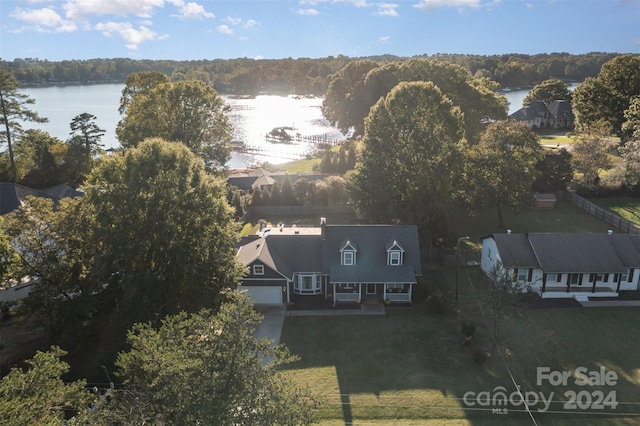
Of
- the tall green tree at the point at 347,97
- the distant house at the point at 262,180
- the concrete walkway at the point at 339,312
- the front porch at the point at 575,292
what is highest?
the tall green tree at the point at 347,97

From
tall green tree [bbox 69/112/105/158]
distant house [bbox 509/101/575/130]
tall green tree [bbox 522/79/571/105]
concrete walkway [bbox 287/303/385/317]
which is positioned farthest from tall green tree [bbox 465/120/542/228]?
tall green tree [bbox 522/79/571/105]

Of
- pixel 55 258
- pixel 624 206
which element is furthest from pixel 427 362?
pixel 624 206

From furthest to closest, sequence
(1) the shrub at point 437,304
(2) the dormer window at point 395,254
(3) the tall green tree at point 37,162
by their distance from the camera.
Answer: (3) the tall green tree at point 37,162, (2) the dormer window at point 395,254, (1) the shrub at point 437,304

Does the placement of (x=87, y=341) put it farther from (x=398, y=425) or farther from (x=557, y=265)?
(x=557, y=265)

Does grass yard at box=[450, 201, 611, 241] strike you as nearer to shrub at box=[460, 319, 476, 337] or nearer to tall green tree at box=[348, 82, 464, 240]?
tall green tree at box=[348, 82, 464, 240]

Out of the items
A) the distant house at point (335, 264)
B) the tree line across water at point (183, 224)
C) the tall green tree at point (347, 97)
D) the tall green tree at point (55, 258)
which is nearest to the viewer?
the tree line across water at point (183, 224)

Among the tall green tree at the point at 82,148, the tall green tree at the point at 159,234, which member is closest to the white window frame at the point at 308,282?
the tall green tree at the point at 159,234

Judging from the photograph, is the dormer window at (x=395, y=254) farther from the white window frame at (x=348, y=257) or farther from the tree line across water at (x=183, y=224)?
the tree line across water at (x=183, y=224)
